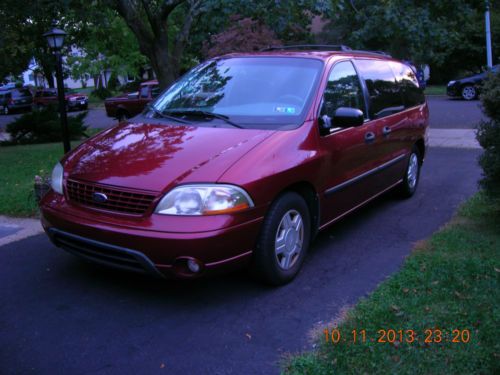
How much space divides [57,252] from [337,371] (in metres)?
3.09

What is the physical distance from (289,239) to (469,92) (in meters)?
20.9

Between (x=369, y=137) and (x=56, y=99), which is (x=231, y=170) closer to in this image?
(x=369, y=137)

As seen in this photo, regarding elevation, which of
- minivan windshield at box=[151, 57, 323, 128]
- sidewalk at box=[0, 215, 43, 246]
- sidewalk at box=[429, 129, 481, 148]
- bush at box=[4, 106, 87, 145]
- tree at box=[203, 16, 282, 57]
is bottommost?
sidewalk at box=[429, 129, 481, 148]

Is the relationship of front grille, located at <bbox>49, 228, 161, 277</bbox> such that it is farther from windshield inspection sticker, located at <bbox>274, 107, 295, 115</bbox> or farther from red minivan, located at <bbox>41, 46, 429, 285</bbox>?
windshield inspection sticker, located at <bbox>274, 107, 295, 115</bbox>

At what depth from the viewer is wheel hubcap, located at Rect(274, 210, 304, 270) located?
3967 millimetres

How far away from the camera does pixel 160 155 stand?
3.86m

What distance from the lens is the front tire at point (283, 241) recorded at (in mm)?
3814

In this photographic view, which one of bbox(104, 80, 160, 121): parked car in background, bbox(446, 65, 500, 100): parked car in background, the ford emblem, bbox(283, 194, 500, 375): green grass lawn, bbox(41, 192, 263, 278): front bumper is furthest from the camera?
bbox(446, 65, 500, 100): parked car in background

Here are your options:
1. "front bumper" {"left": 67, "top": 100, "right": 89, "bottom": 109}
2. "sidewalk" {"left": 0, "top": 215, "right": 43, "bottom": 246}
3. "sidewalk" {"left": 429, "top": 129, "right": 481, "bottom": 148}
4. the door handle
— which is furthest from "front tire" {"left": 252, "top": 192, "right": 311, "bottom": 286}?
"front bumper" {"left": 67, "top": 100, "right": 89, "bottom": 109}

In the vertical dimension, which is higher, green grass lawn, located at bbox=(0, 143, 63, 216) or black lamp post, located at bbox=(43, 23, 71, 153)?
black lamp post, located at bbox=(43, 23, 71, 153)

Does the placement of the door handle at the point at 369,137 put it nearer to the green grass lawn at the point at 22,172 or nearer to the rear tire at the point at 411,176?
the rear tire at the point at 411,176

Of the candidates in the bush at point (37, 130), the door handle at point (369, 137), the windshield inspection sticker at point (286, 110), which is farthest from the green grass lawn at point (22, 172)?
the door handle at point (369, 137)

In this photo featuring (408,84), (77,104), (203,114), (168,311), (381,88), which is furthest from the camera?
(77,104)
